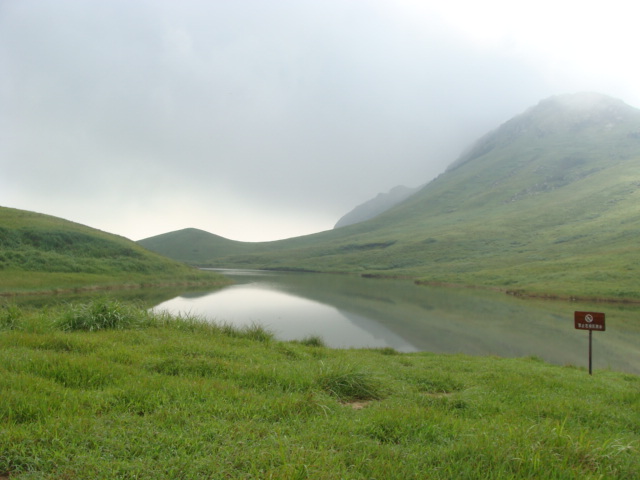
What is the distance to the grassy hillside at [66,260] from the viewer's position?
44403mm

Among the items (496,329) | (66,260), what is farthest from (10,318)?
(66,260)

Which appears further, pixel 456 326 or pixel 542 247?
pixel 542 247

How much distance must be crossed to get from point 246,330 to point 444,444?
10132 mm

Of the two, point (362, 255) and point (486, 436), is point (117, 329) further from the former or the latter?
point (362, 255)

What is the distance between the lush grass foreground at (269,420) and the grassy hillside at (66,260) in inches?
1608

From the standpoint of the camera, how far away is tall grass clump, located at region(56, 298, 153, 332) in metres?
12.0

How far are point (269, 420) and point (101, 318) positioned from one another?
9.37 m

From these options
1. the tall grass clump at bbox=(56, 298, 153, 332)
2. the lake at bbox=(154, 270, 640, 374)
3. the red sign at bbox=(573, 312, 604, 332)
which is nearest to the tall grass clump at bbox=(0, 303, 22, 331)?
the tall grass clump at bbox=(56, 298, 153, 332)

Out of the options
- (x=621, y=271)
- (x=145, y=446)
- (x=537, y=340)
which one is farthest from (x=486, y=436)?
(x=621, y=271)

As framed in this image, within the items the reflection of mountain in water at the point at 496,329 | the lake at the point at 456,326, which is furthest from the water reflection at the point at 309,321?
the reflection of mountain in water at the point at 496,329

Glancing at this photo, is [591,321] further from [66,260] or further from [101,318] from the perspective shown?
[66,260]

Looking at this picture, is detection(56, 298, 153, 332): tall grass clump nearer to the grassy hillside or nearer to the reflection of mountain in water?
the reflection of mountain in water

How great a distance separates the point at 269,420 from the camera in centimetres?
564

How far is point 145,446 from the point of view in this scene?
4.51m
